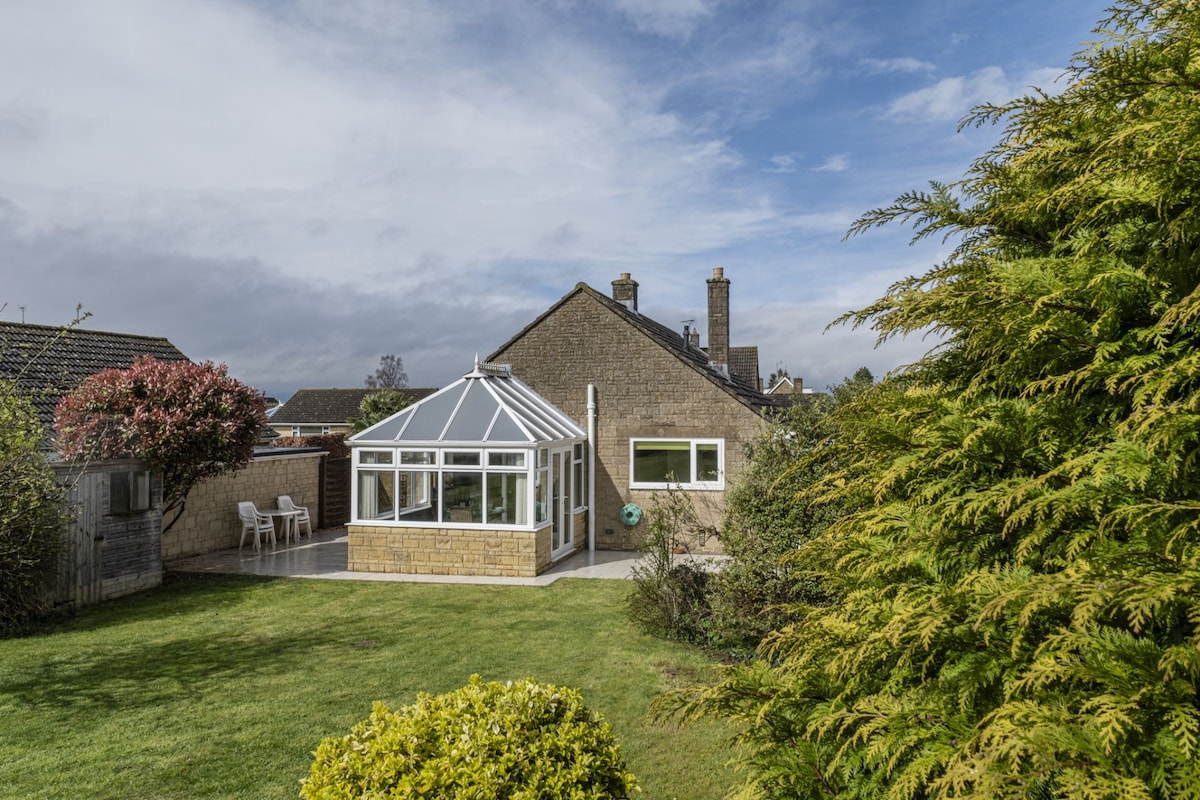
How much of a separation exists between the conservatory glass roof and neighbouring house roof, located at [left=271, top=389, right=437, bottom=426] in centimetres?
3124

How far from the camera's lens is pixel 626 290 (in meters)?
22.4

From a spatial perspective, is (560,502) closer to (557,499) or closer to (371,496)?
(557,499)

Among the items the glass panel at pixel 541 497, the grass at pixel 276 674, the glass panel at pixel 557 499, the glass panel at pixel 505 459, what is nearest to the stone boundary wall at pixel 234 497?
the grass at pixel 276 674

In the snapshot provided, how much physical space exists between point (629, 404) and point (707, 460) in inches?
99.3

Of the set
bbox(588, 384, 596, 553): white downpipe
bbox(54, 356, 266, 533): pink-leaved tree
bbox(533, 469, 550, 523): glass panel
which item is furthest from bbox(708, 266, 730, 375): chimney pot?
bbox(54, 356, 266, 533): pink-leaved tree

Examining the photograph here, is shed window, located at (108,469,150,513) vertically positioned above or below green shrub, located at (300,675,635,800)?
above

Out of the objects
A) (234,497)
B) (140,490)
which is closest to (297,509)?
(234,497)

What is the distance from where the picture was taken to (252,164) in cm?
1239

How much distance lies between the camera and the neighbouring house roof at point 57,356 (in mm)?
14188

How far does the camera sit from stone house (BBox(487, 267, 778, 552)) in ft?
59.1

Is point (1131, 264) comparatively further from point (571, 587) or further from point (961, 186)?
point (571, 587)

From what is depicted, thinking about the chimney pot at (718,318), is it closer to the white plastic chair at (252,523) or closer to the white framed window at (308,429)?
the white plastic chair at (252,523)

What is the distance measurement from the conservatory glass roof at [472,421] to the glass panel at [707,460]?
3279mm

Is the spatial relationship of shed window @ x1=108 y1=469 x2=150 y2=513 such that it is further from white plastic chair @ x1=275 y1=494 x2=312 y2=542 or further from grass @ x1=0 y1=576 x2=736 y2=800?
white plastic chair @ x1=275 y1=494 x2=312 y2=542
